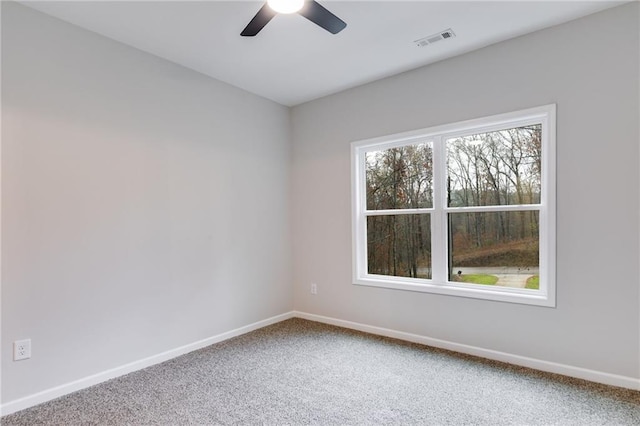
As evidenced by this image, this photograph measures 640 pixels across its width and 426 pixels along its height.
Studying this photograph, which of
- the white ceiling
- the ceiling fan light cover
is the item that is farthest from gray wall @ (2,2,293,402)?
the ceiling fan light cover

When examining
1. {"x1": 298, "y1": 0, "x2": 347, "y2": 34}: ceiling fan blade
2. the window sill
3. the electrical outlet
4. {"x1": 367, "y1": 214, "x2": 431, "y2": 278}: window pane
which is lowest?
the electrical outlet

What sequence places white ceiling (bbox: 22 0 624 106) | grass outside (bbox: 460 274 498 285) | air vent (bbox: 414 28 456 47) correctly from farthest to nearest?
grass outside (bbox: 460 274 498 285) < air vent (bbox: 414 28 456 47) < white ceiling (bbox: 22 0 624 106)

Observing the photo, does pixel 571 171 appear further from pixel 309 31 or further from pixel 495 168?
pixel 309 31

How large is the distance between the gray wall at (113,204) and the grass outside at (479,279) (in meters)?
2.18

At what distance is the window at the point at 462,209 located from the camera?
277 cm

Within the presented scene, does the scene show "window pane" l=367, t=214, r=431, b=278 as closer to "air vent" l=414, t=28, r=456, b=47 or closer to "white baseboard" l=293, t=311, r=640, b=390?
"white baseboard" l=293, t=311, r=640, b=390

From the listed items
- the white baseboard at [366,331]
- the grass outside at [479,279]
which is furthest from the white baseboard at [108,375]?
the grass outside at [479,279]

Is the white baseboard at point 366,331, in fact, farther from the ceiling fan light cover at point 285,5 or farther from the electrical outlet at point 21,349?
the ceiling fan light cover at point 285,5

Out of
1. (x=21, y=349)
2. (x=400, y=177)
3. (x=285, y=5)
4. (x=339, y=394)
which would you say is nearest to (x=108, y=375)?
(x=21, y=349)

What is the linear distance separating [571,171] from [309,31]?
87.5 inches

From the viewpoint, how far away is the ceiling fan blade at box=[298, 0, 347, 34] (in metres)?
1.85

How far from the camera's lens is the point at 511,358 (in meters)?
2.78

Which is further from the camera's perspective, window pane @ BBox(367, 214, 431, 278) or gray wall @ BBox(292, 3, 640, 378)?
window pane @ BBox(367, 214, 431, 278)

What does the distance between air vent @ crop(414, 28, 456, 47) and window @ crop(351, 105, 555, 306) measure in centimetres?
72
